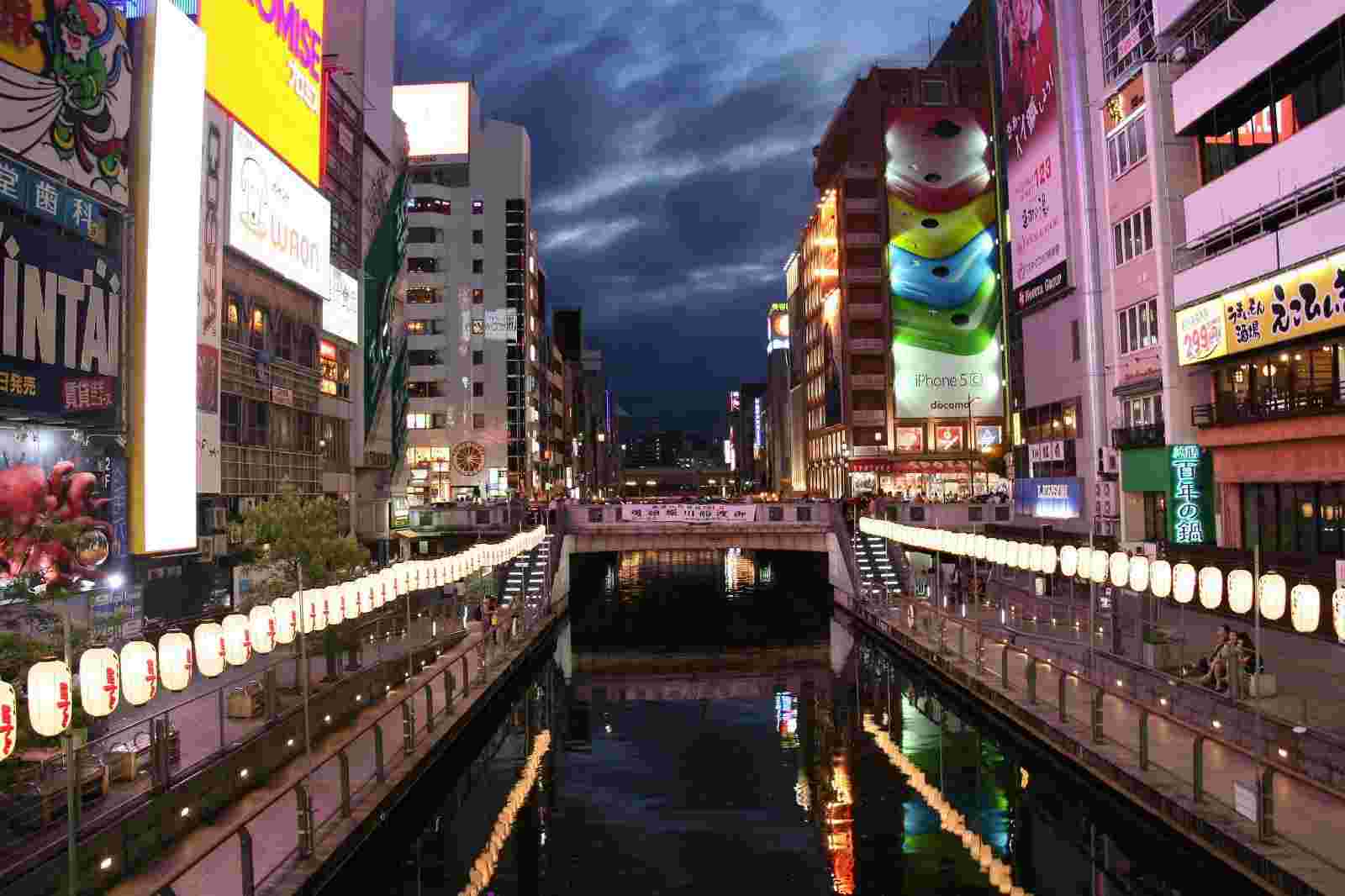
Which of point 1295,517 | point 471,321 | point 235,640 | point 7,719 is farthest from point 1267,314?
point 471,321

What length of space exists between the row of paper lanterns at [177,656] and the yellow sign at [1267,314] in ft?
97.1

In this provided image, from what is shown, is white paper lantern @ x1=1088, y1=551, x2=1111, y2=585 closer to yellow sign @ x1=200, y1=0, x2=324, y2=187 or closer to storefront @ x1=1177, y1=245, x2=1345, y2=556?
storefront @ x1=1177, y1=245, x2=1345, y2=556

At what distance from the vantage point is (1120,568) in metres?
27.1

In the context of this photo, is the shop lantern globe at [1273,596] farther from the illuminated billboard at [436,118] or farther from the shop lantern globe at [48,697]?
the illuminated billboard at [436,118]

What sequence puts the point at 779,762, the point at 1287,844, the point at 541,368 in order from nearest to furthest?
the point at 1287,844 < the point at 779,762 < the point at 541,368

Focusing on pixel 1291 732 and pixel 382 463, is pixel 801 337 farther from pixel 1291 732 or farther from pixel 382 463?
pixel 1291 732

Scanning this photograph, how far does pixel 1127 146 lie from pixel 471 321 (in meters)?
82.0

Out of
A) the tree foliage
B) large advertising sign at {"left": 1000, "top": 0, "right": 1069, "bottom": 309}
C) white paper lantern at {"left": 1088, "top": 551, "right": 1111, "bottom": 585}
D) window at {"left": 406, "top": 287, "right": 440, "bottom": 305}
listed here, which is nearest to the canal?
white paper lantern at {"left": 1088, "top": 551, "right": 1111, "bottom": 585}

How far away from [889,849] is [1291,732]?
775cm

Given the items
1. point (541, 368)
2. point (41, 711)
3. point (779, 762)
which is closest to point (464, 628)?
point (779, 762)

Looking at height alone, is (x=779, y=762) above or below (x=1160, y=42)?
below

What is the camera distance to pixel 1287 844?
15961 millimetres

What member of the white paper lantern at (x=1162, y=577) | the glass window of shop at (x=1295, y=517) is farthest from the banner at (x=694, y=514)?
the white paper lantern at (x=1162, y=577)

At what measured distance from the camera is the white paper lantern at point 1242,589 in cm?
2188
